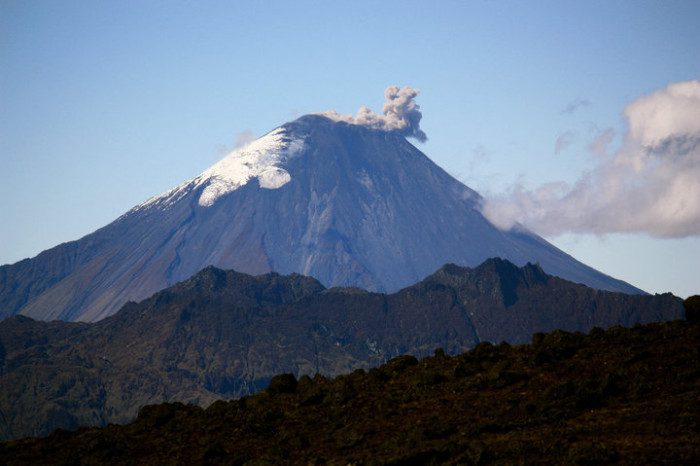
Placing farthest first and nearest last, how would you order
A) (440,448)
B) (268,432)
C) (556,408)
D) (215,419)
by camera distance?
(215,419) → (268,432) → (556,408) → (440,448)

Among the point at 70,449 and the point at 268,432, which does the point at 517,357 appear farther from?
the point at 70,449

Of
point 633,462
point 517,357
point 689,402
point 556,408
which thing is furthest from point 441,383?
point 633,462

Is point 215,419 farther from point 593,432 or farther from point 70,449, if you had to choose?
point 593,432

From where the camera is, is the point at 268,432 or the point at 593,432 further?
the point at 268,432

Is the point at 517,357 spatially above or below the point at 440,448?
above

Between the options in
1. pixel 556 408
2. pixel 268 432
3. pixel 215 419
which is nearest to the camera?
pixel 556 408

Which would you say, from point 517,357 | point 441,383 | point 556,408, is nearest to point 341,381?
point 441,383
